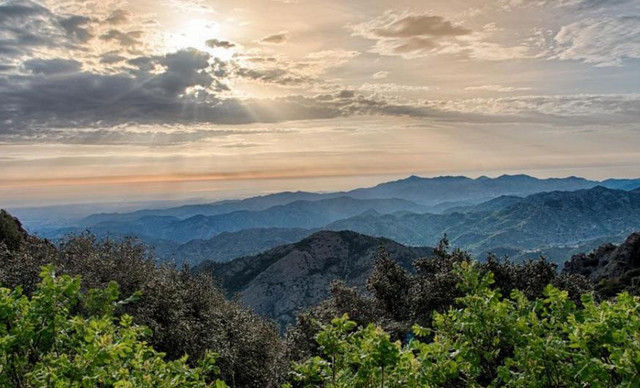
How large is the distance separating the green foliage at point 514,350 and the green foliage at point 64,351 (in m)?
3.53

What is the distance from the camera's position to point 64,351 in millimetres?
12148

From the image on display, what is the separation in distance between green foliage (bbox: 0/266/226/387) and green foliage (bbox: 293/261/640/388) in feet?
11.6

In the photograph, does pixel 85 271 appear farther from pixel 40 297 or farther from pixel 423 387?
pixel 423 387

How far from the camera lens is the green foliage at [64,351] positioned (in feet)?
32.7

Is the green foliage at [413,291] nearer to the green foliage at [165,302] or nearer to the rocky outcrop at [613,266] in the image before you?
the green foliage at [165,302]

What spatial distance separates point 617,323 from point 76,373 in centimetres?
1299

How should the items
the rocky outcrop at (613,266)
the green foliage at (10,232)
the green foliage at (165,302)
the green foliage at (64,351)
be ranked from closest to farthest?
the green foliage at (64,351)
the green foliage at (165,302)
the green foliage at (10,232)
the rocky outcrop at (613,266)

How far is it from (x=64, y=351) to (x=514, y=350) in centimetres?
1286

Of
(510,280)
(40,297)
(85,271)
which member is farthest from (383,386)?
(510,280)

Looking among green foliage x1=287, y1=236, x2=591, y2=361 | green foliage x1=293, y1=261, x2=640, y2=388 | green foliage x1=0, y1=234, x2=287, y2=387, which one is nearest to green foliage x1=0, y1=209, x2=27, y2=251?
green foliage x1=0, y1=234, x2=287, y2=387

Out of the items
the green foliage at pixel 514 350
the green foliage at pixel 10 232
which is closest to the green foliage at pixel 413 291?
the green foliage at pixel 514 350

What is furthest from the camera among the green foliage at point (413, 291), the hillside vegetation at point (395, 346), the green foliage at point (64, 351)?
the green foliage at point (413, 291)

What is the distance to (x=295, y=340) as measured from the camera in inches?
2199

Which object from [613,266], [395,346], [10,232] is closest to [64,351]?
[395,346]
